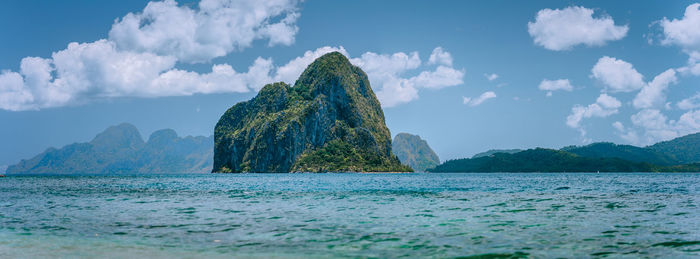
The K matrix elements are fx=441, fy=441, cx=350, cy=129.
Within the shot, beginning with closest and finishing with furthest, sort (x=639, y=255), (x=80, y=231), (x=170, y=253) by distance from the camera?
(x=639, y=255)
(x=170, y=253)
(x=80, y=231)

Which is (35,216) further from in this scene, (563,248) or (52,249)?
(563,248)

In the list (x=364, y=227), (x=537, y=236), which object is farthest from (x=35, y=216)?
(x=537, y=236)

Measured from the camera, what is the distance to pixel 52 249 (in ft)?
58.4

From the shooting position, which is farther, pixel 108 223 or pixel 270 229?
pixel 108 223

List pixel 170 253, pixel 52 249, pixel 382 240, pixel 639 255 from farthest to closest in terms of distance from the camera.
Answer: pixel 382 240, pixel 52 249, pixel 170 253, pixel 639 255

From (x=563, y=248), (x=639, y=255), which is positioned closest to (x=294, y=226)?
(x=563, y=248)

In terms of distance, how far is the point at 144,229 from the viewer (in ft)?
77.6

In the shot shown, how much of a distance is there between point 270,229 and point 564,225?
1579cm

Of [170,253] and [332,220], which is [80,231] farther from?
[332,220]

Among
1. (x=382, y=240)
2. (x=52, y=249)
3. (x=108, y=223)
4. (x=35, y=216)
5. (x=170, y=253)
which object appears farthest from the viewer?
(x=35, y=216)

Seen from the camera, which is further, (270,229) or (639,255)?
(270,229)

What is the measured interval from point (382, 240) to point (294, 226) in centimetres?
700

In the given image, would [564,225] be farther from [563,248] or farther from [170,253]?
[170,253]

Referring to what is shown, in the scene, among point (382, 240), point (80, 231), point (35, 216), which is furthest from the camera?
point (35, 216)
